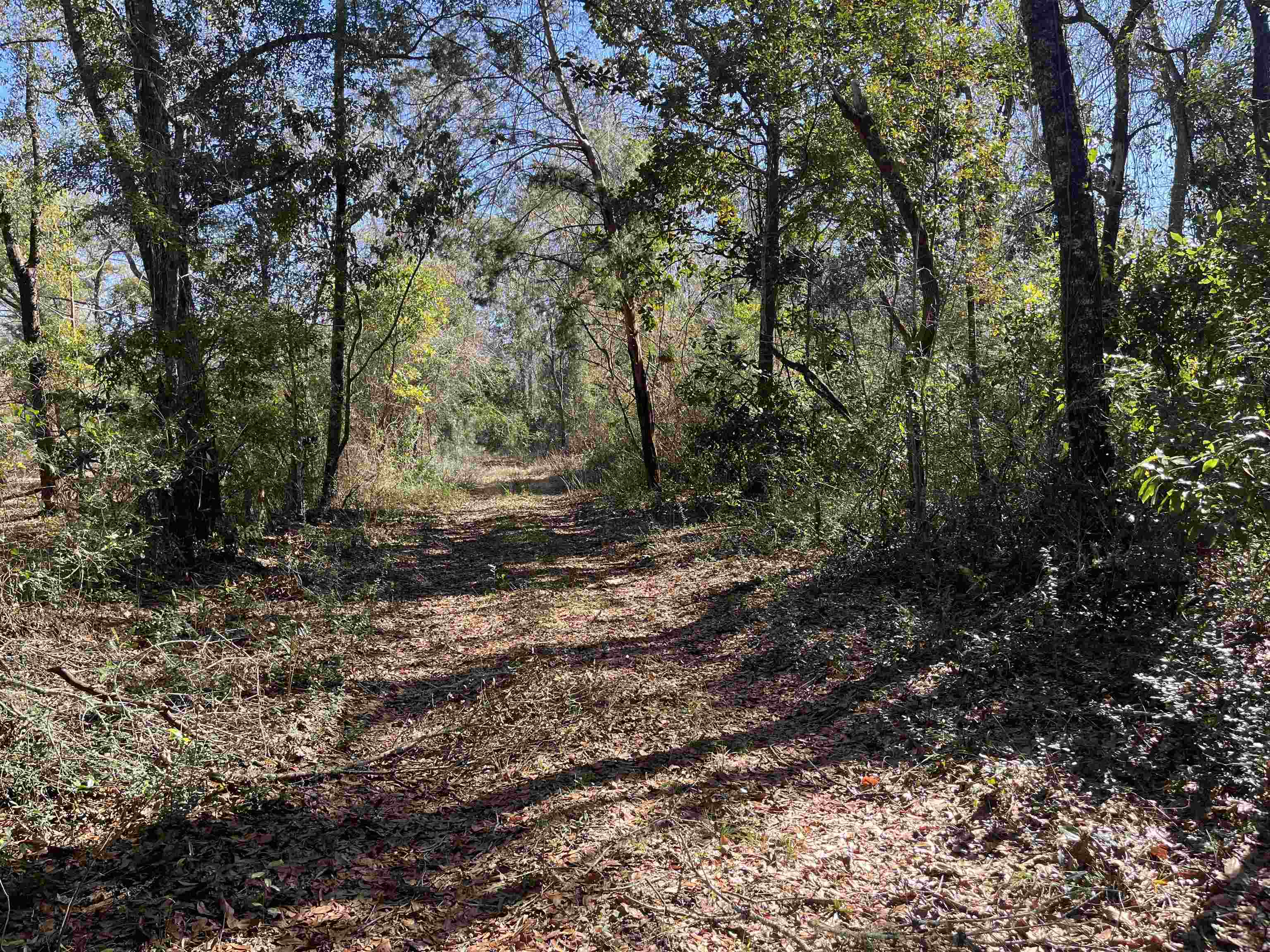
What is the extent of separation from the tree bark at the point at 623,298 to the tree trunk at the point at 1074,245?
24.4ft

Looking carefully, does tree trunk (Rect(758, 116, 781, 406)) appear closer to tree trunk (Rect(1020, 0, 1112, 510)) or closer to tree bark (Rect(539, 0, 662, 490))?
tree bark (Rect(539, 0, 662, 490))

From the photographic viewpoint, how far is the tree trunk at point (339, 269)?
10.4 m

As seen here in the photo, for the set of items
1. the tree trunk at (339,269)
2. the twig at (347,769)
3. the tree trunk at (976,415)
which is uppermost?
the tree trunk at (339,269)

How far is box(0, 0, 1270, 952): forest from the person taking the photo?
2916 millimetres

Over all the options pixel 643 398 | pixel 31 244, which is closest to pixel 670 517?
pixel 643 398

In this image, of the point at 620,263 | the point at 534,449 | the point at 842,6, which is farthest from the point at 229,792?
the point at 534,449

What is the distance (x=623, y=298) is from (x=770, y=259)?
10.4ft

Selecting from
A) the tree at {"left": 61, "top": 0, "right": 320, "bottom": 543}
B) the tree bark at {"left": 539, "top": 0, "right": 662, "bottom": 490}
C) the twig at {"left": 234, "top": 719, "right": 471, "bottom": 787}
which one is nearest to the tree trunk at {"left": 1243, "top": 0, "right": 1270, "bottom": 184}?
the tree bark at {"left": 539, "top": 0, "right": 662, "bottom": 490}

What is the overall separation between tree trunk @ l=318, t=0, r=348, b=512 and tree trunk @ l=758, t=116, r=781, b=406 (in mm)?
5757

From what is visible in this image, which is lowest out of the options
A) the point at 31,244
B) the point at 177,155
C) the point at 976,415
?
the point at 976,415

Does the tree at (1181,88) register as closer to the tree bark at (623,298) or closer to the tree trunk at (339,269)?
the tree bark at (623,298)

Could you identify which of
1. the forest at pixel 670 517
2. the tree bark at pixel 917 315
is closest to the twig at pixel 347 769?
the forest at pixel 670 517

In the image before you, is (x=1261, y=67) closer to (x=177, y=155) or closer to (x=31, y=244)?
(x=177, y=155)

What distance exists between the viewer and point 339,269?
10953 millimetres
